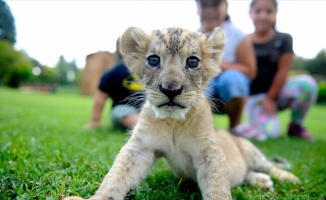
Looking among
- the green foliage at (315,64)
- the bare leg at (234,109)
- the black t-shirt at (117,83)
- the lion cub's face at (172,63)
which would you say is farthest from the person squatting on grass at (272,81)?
the green foliage at (315,64)

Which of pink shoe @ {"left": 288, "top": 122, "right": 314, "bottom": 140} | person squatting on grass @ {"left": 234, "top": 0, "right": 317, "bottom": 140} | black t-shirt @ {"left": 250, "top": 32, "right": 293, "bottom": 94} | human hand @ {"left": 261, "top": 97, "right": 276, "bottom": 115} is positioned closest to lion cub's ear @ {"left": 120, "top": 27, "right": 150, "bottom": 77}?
person squatting on grass @ {"left": 234, "top": 0, "right": 317, "bottom": 140}

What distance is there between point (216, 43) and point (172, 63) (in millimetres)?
777

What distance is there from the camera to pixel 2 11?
2.48 metres

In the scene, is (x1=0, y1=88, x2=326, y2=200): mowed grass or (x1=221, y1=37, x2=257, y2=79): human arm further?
(x1=221, y1=37, x2=257, y2=79): human arm

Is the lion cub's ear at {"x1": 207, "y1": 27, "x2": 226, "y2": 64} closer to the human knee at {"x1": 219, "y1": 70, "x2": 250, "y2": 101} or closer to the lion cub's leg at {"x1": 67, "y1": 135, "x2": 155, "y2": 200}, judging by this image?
the lion cub's leg at {"x1": 67, "y1": 135, "x2": 155, "y2": 200}

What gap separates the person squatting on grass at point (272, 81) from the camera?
771cm

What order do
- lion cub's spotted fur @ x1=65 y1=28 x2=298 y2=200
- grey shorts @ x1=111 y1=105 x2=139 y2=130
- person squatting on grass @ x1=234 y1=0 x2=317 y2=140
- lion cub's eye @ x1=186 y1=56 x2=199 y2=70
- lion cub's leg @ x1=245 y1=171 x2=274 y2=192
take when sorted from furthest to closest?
person squatting on grass @ x1=234 y1=0 x2=317 y2=140 < grey shorts @ x1=111 y1=105 x2=139 y2=130 < lion cub's leg @ x1=245 y1=171 x2=274 y2=192 < lion cub's eye @ x1=186 y1=56 x2=199 y2=70 < lion cub's spotted fur @ x1=65 y1=28 x2=298 y2=200

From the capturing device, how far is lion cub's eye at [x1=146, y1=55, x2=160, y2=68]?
9.39 ft

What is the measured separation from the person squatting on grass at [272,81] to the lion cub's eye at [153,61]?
17.1 feet

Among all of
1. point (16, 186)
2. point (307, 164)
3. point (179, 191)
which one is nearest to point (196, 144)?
point (179, 191)

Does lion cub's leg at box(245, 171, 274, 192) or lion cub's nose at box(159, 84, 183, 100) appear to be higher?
lion cub's nose at box(159, 84, 183, 100)

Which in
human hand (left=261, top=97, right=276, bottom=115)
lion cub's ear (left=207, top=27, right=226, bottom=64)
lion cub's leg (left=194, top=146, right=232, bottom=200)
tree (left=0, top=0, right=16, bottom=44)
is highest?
tree (left=0, top=0, right=16, bottom=44)

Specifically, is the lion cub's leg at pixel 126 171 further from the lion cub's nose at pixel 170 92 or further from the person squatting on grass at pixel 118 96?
the person squatting on grass at pixel 118 96

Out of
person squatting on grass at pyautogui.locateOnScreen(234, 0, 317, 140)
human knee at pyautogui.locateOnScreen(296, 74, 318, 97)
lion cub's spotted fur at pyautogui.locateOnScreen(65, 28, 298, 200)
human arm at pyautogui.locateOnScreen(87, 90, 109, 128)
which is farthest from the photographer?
human knee at pyautogui.locateOnScreen(296, 74, 318, 97)
